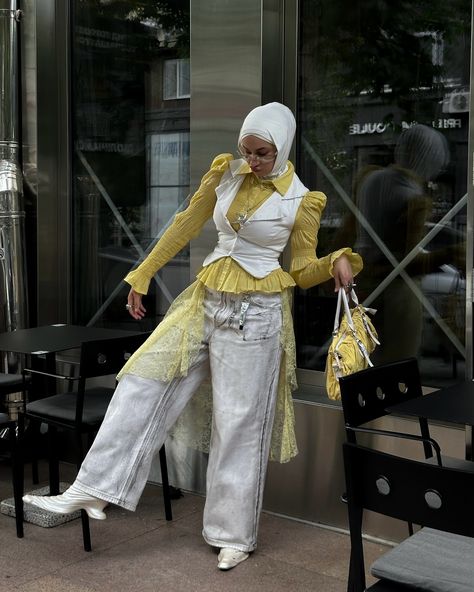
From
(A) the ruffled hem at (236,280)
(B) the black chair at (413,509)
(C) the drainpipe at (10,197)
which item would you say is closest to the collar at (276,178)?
(A) the ruffled hem at (236,280)

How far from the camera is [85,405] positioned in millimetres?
4043

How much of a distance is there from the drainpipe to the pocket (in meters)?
1.89

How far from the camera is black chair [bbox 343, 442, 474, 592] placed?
6.34 feet

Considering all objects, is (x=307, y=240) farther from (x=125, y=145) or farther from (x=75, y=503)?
(x=125, y=145)

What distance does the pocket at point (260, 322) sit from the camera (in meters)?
3.60

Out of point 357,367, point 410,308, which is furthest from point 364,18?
point 357,367

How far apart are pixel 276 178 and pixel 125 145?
1.81 m

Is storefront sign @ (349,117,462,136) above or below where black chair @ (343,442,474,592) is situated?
above

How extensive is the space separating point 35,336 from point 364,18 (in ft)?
6.88

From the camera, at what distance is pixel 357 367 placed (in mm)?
3232

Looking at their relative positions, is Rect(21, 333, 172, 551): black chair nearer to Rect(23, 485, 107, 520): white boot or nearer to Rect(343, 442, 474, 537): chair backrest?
Rect(23, 485, 107, 520): white boot

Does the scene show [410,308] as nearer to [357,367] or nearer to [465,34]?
[357,367]

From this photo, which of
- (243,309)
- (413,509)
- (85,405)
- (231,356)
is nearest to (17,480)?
(85,405)

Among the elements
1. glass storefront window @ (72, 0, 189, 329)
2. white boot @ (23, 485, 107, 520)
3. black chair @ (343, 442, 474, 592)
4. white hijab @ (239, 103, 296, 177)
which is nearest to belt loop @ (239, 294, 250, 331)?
white hijab @ (239, 103, 296, 177)
